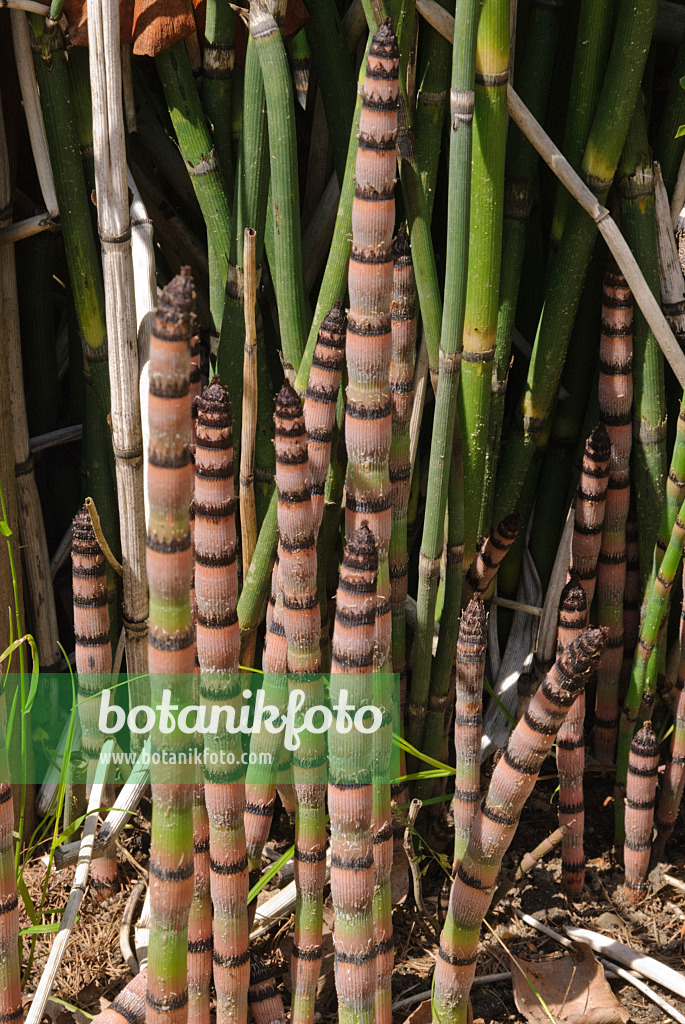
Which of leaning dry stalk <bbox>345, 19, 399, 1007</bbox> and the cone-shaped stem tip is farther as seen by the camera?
the cone-shaped stem tip

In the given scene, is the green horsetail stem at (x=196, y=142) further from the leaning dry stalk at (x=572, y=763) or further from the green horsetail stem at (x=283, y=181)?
the leaning dry stalk at (x=572, y=763)

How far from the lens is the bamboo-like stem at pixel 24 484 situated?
1.31 metres

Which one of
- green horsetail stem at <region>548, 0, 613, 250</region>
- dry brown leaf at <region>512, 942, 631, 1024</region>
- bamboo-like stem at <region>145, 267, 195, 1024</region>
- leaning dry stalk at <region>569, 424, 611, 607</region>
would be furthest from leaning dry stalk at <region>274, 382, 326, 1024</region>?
green horsetail stem at <region>548, 0, 613, 250</region>

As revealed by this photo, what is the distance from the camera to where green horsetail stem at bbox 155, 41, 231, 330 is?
1200 millimetres

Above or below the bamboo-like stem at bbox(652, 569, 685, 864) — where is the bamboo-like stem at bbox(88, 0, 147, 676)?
above

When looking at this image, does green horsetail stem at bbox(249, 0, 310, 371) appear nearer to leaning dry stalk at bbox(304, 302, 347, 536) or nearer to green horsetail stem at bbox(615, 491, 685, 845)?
leaning dry stalk at bbox(304, 302, 347, 536)

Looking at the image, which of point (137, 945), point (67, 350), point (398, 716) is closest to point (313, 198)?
point (67, 350)

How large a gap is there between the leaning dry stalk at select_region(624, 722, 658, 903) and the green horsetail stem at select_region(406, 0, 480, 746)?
0.30m

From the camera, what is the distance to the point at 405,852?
134 cm

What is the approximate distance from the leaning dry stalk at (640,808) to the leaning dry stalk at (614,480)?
0.13 metres

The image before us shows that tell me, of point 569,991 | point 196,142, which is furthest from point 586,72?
point 569,991

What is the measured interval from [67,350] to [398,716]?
33.9 inches

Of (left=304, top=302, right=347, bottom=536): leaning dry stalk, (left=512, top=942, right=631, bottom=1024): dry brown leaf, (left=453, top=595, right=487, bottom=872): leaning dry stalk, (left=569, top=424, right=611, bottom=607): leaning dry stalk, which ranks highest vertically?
(left=304, top=302, right=347, bottom=536): leaning dry stalk

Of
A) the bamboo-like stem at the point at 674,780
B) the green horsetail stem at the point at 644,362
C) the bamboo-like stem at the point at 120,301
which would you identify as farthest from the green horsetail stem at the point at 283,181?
the bamboo-like stem at the point at 674,780
